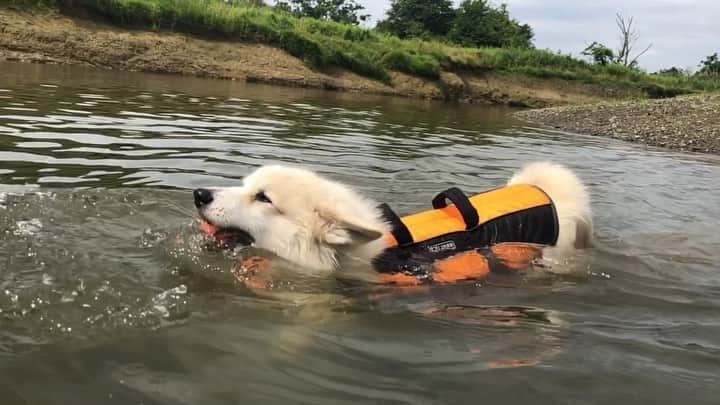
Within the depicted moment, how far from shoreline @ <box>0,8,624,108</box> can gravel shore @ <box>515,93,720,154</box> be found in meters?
8.10

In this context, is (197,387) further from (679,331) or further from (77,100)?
(77,100)

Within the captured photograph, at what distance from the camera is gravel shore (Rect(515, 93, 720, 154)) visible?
496 inches

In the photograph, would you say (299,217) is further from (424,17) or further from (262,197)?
(424,17)

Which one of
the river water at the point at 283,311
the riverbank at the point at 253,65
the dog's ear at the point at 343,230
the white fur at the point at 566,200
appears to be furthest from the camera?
the riverbank at the point at 253,65

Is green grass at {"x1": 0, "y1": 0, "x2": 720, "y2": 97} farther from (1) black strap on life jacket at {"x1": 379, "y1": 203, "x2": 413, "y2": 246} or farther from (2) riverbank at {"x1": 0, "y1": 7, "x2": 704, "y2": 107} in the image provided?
(1) black strap on life jacket at {"x1": 379, "y1": 203, "x2": 413, "y2": 246}

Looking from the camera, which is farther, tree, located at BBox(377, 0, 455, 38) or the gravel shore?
tree, located at BBox(377, 0, 455, 38)

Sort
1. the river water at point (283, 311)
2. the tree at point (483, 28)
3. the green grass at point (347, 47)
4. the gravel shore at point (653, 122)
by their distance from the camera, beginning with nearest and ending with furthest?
the river water at point (283, 311) → the gravel shore at point (653, 122) → the green grass at point (347, 47) → the tree at point (483, 28)

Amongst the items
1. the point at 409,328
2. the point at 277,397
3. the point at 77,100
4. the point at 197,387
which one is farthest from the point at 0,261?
the point at 77,100

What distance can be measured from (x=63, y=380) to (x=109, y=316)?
1.69ft

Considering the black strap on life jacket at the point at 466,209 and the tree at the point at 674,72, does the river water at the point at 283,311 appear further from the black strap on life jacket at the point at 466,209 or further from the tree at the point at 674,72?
the tree at the point at 674,72

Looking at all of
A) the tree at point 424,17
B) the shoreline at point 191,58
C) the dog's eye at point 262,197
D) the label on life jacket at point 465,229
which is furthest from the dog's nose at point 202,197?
the tree at point 424,17

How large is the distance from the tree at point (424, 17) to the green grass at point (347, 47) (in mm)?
13464

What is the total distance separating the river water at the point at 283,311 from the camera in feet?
6.72

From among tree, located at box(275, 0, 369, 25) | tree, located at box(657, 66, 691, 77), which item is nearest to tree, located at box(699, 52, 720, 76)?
tree, located at box(657, 66, 691, 77)
